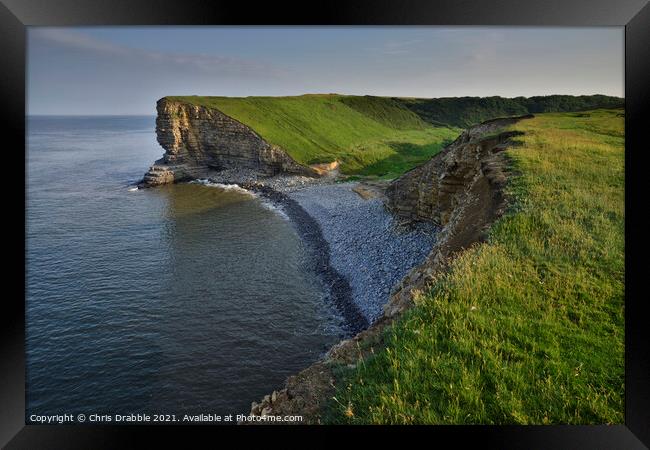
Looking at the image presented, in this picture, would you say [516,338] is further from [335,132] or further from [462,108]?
[462,108]

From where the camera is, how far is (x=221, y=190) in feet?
198

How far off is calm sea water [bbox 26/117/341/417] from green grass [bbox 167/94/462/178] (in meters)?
31.1

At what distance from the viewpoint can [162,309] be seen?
22.6 metres

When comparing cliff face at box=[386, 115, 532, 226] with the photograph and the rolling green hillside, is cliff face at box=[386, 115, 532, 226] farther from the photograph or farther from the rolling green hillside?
the rolling green hillside

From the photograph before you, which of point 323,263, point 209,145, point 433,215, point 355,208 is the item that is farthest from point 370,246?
point 209,145

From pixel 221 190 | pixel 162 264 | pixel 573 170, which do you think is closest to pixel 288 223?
pixel 162 264

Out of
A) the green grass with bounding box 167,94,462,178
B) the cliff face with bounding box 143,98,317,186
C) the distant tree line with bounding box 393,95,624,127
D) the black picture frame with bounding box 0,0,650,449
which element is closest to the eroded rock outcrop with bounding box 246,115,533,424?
the black picture frame with bounding box 0,0,650,449

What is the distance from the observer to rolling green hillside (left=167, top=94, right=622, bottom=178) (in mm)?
73250

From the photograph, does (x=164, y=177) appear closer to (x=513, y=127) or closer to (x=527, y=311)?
(x=513, y=127)

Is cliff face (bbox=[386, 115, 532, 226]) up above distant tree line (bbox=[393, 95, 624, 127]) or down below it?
below

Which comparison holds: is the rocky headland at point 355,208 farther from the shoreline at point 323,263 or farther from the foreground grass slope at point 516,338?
the foreground grass slope at point 516,338

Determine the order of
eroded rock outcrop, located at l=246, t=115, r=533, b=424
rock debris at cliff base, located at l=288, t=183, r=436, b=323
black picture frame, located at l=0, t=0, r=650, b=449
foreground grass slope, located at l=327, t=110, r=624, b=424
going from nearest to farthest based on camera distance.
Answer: foreground grass slope, located at l=327, t=110, r=624, b=424 < black picture frame, located at l=0, t=0, r=650, b=449 < eroded rock outcrop, located at l=246, t=115, r=533, b=424 < rock debris at cliff base, located at l=288, t=183, r=436, b=323

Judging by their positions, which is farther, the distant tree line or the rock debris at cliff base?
the distant tree line

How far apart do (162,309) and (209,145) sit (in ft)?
179
